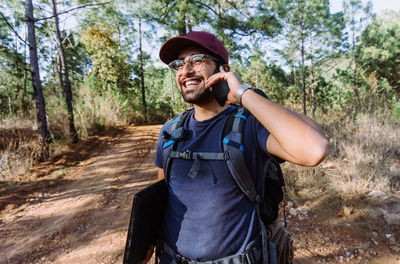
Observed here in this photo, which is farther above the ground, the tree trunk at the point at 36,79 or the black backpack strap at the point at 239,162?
the tree trunk at the point at 36,79

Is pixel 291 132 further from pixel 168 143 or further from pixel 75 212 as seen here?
pixel 75 212

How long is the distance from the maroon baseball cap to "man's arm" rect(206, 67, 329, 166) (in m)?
0.48

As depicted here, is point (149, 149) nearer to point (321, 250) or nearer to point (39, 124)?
point (39, 124)

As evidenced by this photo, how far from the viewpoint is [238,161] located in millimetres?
1046

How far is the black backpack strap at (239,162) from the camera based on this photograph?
1046 mm

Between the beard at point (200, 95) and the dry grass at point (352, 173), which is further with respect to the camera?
the dry grass at point (352, 173)

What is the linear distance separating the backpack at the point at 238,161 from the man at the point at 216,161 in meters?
0.04

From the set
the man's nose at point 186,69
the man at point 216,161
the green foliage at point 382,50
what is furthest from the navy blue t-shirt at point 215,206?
the green foliage at point 382,50

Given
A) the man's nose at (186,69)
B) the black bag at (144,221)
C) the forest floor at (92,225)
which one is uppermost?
the man's nose at (186,69)

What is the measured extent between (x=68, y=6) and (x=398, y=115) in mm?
13236

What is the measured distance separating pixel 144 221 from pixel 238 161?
652 millimetres

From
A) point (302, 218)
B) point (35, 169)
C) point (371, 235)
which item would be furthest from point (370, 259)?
point (35, 169)

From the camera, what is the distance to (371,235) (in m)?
2.79

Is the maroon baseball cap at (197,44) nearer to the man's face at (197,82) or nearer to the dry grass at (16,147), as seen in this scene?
the man's face at (197,82)
